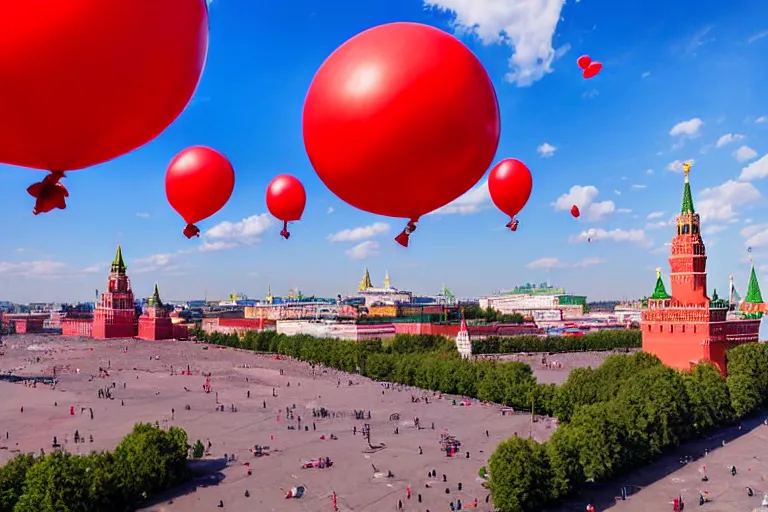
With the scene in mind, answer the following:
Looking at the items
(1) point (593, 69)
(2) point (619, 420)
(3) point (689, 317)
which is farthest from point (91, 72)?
(3) point (689, 317)

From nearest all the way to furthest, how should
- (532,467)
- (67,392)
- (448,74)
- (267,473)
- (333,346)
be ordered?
(448,74), (532,467), (267,473), (67,392), (333,346)

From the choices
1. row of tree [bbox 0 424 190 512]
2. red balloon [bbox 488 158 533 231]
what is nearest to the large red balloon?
red balloon [bbox 488 158 533 231]

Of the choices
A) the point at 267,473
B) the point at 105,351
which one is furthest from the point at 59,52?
the point at 105,351

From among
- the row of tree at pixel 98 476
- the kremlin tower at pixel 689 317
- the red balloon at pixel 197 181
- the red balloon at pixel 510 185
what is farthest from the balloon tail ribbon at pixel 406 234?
the kremlin tower at pixel 689 317

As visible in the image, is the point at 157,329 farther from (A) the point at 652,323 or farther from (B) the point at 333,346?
(A) the point at 652,323

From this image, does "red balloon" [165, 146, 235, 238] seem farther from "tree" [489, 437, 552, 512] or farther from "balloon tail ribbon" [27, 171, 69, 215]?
"tree" [489, 437, 552, 512]

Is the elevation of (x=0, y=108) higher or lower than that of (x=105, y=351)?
higher

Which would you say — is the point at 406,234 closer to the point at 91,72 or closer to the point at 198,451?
the point at 91,72
